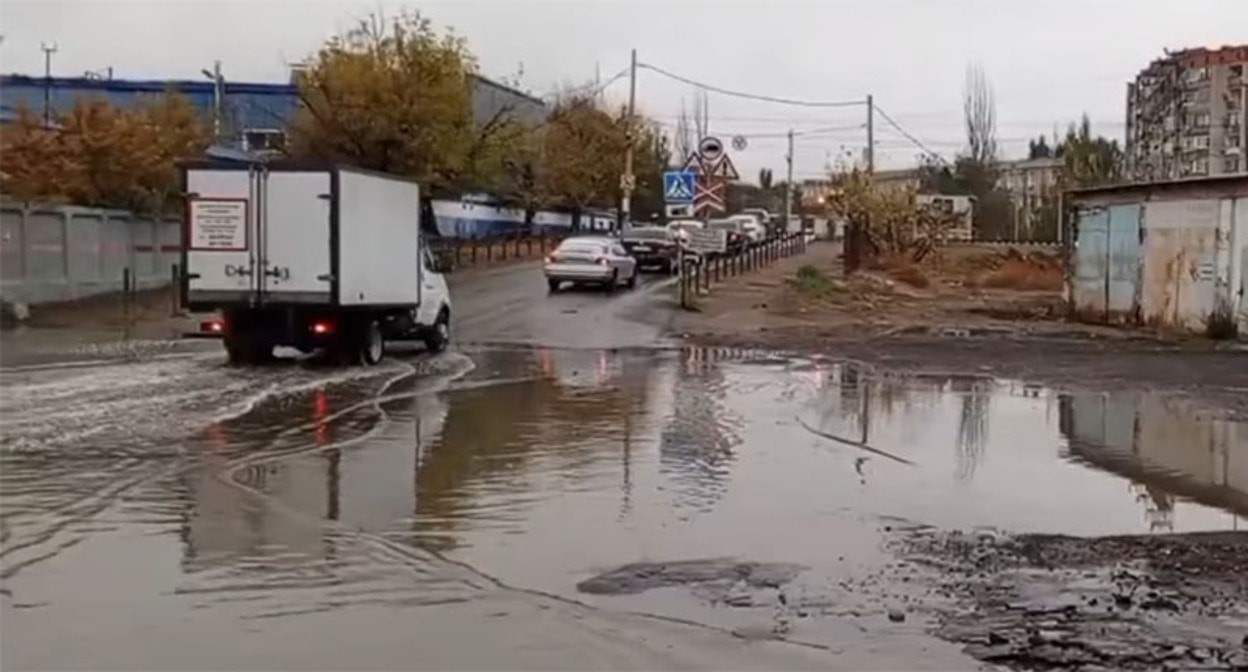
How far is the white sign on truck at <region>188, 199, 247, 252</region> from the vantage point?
74.8ft

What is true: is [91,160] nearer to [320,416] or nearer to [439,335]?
[439,335]

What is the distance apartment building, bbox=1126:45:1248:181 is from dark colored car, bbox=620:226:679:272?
1704 cm

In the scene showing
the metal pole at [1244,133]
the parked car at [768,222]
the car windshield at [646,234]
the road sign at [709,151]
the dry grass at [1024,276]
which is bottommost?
the dry grass at [1024,276]

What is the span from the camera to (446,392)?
20406 millimetres

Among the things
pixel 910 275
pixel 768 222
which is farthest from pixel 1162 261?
pixel 768 222

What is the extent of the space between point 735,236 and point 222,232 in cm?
3968

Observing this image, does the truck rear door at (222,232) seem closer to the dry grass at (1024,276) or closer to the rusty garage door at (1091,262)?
the rusty garage door at (1091,262)

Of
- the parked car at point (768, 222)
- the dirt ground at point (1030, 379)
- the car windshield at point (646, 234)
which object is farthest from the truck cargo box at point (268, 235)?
the parked car at point (768, 222)

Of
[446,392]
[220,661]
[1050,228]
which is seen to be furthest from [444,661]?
[1050,228]

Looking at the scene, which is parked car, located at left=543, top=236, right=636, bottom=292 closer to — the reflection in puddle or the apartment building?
the reflection in puddle

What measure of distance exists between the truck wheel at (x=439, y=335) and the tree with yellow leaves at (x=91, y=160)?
12764 mm

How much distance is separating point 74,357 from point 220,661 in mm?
18840

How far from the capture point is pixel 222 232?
22.9 metres

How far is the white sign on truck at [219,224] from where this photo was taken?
74.8 ft
